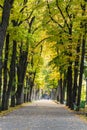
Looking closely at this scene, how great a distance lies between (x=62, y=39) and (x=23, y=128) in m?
22.8

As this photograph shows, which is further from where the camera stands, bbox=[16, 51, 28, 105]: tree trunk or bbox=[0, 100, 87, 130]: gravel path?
bbox=[16, 51, 28, 105]: tree trunk

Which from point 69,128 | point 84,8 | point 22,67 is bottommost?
point 69,128

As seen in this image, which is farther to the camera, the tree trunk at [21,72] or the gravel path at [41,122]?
the tree trunk at [21,72]

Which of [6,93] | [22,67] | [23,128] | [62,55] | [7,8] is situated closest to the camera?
Result: [23,128]

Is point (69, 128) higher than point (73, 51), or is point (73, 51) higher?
point (73, 51)

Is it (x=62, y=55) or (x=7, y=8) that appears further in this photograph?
(x=62, y=55)

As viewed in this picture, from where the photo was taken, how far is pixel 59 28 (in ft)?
142

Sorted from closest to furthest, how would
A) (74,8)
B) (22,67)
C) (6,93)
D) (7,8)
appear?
(7,8) < (6,93) < (74,8) < (22,67)

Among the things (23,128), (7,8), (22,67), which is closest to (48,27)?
(22,67)

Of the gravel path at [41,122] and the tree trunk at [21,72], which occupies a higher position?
the tree trunk at [21,72]

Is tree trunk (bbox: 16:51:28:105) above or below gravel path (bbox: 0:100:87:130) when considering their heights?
above

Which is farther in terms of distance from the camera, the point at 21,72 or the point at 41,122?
the point at 21,72

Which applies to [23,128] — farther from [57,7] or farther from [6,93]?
[57,7]

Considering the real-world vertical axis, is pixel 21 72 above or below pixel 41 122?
above
